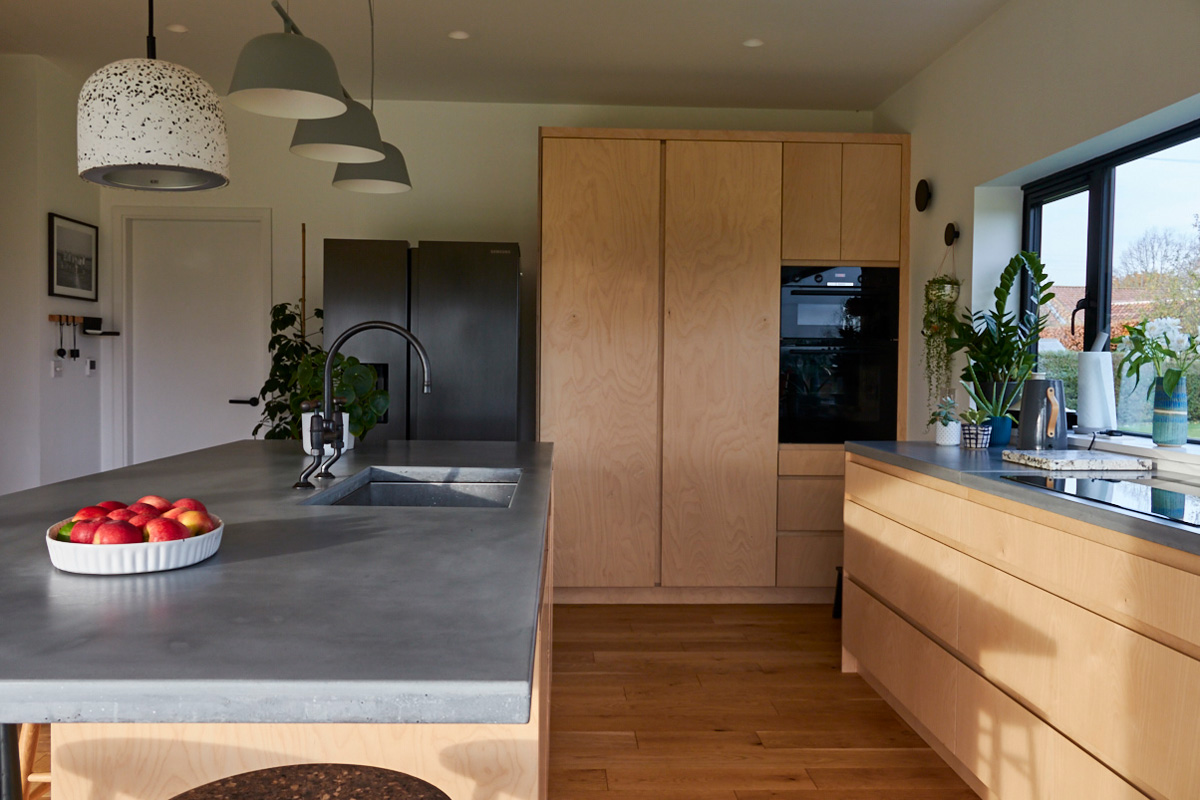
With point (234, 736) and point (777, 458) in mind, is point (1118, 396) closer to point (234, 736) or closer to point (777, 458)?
point (777, 458)

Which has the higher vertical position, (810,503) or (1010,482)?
(1010,482)

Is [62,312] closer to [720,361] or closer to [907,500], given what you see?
[720,361]

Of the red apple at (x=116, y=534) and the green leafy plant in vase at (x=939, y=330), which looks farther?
the green leafy plant in vase at (x=939, y=330)

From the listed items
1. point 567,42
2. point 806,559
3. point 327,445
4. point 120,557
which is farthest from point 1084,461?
point 567,42

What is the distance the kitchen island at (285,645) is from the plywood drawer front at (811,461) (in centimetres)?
257

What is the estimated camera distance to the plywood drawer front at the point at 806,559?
417 centimetres

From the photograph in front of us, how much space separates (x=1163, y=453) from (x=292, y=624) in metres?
2.38

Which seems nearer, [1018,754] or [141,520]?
[141,520]

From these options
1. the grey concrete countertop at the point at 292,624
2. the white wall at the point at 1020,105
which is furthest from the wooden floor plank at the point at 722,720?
the white wall at the point at 1020,105

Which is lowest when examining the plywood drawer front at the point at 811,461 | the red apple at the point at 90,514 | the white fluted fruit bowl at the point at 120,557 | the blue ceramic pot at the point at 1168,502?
the plywood drawer front at the point at 811,461

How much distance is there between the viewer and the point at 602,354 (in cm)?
408

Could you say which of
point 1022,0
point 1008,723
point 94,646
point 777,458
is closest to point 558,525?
point 777,458

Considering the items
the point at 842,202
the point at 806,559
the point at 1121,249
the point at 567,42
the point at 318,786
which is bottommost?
the point at 806,559

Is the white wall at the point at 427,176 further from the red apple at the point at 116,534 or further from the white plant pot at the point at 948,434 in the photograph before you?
the red apple at the point at 116,534
